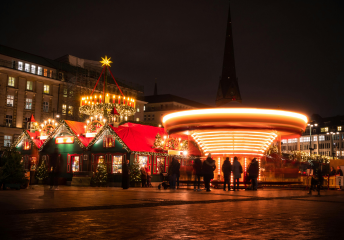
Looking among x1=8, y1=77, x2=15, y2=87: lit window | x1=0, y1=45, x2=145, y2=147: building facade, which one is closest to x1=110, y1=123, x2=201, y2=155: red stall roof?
x1=0, y1=45, x2=145, y2=147: building facade

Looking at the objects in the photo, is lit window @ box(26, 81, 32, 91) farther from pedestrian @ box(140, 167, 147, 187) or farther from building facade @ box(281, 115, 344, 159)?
building facade @ box(281, 115, 344, 159)

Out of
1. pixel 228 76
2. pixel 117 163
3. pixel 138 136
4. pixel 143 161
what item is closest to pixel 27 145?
pixel 117 163

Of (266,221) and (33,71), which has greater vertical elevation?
(33,71)

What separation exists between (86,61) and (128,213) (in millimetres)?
61771

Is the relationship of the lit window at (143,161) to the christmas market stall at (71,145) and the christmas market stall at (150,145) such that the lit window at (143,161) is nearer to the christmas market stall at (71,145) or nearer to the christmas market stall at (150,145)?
the christmas market stall at (150,145)

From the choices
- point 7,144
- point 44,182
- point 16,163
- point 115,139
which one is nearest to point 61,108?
point 7,144

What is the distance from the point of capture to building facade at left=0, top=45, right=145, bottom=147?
52.8 meters

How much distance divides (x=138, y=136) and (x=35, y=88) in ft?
109

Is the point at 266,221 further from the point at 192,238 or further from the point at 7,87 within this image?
the point at 7,87

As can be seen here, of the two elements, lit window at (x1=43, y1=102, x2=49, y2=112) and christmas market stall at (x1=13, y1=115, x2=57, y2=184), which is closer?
christmas market stall at (x1=13, y1=115, x2=57, y2=184)

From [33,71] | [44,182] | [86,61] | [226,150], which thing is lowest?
[44,182]

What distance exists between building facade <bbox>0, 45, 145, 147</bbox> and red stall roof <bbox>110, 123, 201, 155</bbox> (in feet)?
71.7

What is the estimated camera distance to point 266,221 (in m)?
7.30

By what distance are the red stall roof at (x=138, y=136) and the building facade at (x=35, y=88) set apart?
21843 mm
